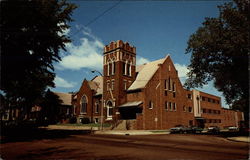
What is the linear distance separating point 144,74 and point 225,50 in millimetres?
19170

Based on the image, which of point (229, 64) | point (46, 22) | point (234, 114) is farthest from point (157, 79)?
point (234, 114)

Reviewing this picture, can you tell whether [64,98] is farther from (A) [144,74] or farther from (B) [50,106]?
(A) [144,74]

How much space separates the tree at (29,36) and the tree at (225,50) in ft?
56.1

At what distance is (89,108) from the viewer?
148 ft

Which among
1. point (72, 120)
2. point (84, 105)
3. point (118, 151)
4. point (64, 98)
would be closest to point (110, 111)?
point (84, 105)

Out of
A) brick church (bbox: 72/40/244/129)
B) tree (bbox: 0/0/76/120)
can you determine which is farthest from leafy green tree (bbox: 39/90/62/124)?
tree (bbox: 0/0/76/120)

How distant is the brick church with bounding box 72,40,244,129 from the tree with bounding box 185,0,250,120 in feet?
31.6

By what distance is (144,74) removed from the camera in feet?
136

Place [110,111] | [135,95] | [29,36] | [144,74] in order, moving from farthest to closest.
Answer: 1. [144,74]
2. [110,111]
3. [135,95]
4. [29,36]

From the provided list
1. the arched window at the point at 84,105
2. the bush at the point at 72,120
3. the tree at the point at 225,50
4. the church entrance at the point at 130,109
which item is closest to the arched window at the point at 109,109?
the church entrance at the point at 130,109

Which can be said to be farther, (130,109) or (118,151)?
(130,109)

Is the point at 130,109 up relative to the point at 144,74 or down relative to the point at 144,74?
down

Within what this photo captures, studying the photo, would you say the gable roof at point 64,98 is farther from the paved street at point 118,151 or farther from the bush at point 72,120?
the paved street at point 118,151

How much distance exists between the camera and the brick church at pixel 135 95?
1458 inches
